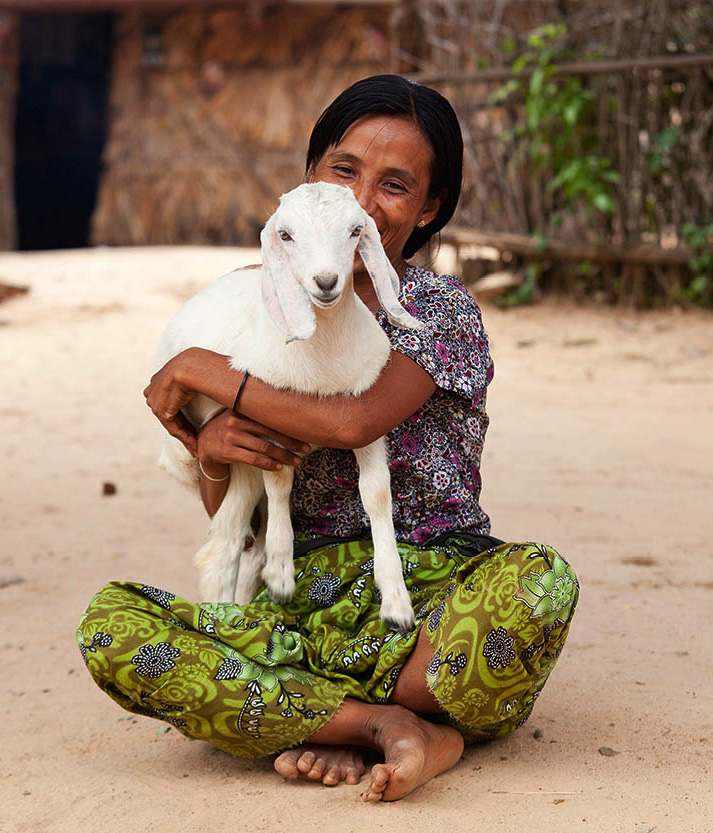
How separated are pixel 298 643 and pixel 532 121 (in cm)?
579

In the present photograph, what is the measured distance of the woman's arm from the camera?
213cm

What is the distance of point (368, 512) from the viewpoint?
221 centimetres

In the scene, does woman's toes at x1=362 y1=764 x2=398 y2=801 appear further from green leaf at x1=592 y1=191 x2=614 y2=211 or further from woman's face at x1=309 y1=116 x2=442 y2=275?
green leaf at x1=592 y1=191 x2=614 y2=211

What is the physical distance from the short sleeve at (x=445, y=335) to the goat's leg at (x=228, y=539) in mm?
444

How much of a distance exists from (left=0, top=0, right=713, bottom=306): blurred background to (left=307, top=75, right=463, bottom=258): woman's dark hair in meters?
4.88

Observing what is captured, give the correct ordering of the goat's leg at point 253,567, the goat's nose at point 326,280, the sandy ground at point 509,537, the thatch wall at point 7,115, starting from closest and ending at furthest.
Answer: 1. the goat's nose at point 326,280
2. the sandy ground at point 509,537
3. the goat's leg at point 253,567
4. the thatch wall at point 7,115

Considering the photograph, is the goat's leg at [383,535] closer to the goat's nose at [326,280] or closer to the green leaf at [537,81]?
the goat's nose at [326,280]

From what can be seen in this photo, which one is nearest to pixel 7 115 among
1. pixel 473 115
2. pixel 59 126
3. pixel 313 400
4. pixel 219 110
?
pixel 219 110

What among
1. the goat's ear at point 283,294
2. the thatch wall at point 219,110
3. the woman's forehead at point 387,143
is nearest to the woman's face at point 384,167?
the woman's forehead at point 387,143

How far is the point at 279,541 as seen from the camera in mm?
2262

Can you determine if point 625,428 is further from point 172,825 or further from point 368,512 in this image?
point 172,825

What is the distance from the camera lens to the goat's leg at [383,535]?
214 centimetres

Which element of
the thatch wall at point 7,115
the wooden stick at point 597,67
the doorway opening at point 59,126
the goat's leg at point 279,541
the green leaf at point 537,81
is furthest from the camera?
the doorway opening at point 59,126

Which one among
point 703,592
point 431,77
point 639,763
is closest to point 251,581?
point 639,763
